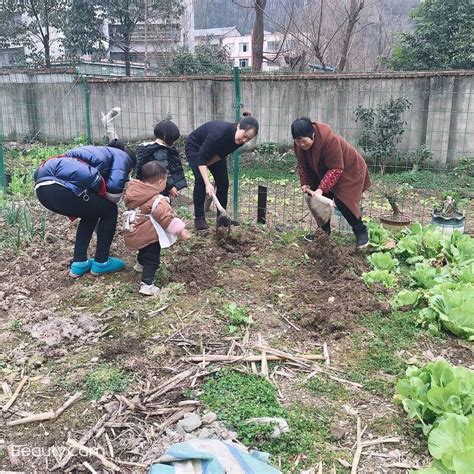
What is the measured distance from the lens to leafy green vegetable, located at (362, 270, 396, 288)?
13.8 feet

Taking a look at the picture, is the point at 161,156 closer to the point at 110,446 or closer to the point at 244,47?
the point at 110,446

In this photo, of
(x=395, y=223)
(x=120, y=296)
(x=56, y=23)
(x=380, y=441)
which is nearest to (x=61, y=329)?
(x=120, y=296)

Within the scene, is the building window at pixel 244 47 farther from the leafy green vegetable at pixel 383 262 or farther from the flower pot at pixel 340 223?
Result: the leafy green vegetable at pixel 383 262

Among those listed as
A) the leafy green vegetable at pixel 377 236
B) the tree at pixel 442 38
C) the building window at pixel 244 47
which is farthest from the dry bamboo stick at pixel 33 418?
the building window at pixel 244 47

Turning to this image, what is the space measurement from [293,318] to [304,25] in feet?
51.5

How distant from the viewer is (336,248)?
470cm

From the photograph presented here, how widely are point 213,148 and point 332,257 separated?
153cm

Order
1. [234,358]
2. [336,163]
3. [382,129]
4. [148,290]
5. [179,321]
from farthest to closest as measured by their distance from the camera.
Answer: [382,129] → [336,163] → [148,290] → [179,321] → [234,358]

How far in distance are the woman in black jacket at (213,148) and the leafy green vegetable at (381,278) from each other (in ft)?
5.30

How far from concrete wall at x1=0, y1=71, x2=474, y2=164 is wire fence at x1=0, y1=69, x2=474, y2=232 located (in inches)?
0.8

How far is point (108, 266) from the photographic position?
4281 millimetres

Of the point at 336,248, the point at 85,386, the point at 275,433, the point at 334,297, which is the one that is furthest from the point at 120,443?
the point at 336,248

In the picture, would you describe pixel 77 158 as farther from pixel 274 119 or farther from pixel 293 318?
pixel 274 119

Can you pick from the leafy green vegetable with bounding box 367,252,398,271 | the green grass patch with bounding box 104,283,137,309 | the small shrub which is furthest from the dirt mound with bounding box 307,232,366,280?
the small shrub
